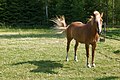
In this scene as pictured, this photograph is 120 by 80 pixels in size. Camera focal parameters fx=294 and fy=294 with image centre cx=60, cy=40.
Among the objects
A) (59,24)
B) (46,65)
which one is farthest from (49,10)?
(46,65)

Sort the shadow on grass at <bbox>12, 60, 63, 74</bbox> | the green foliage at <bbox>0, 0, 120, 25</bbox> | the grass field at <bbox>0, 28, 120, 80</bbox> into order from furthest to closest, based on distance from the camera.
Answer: the green foliage at <bbox>0, 0, 120, 25</bbox>
the shadow on grass at <bbox>12, 60, 63, 74</bbox>
the grass field at <bbox>0, 28, 120, 80</bbox>

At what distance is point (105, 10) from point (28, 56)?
2816cm

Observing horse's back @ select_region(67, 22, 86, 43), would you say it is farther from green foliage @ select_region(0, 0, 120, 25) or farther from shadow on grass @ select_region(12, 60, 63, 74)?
green foliage @ select_region(0, 0, 120, 25)

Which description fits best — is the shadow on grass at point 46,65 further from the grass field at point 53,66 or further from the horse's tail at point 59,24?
the horse's tail at point 59,24

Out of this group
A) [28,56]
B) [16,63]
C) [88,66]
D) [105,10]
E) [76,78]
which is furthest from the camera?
[105,10]

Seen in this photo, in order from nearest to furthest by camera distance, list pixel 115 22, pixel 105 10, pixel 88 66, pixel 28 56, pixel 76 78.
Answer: pixel 76 78, pixel 88 66, pixel 28 56, pixel 105 10, pixel 115 22

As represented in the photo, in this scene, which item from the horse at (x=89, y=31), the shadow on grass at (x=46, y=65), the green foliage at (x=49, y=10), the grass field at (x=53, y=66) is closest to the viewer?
the grass field at (x=53, y=66)

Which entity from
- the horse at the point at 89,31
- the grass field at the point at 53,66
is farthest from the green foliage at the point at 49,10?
the horse at the point at 89,31

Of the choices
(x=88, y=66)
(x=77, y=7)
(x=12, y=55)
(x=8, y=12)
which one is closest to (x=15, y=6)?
(x=8, y=12)

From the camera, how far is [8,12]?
43406mm

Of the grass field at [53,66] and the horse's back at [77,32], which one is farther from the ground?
the horse's back at [77,32]

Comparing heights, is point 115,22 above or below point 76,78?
below

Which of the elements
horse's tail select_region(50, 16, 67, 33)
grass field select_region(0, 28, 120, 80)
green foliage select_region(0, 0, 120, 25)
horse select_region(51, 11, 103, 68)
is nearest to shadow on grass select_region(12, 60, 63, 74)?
grass field select_region(0, 28, 120, 80)

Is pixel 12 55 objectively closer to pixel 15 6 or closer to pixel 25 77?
pixel 25 77
